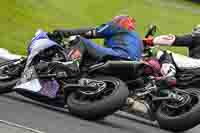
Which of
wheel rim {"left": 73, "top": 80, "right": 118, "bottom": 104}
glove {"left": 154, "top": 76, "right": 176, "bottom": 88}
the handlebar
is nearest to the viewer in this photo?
wheel rim {"left": 73, "top": 80, "right": 118, "bottom": 104}

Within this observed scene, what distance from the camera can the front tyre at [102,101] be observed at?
863 cm

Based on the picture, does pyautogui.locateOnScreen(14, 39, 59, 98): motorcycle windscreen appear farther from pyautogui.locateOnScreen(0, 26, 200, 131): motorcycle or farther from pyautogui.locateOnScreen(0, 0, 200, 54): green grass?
pyautogui.locateOnScreen(0, 0, 200, 54): green grass

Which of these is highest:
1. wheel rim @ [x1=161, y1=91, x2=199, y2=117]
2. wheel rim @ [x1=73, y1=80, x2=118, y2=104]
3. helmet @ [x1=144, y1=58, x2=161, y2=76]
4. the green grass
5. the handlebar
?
the handlebar

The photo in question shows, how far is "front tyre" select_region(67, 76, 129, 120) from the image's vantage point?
28.3 ft

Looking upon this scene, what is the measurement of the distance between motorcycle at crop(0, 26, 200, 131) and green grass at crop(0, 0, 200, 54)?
285 inches

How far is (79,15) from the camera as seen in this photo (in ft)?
77.0

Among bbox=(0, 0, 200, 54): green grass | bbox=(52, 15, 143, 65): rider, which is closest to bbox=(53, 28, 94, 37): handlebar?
bbox=(52, 15, 143, 65): rider

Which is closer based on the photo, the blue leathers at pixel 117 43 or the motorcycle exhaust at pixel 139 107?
the motorcycle exhaust at pixel 139 107

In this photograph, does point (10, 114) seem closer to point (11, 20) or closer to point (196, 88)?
point (196, 88)

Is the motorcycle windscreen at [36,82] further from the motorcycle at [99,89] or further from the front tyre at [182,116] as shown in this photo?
the front tyre at [182,116]

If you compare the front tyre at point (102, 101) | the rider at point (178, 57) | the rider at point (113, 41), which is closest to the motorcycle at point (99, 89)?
the front tyre at point (102, 101)

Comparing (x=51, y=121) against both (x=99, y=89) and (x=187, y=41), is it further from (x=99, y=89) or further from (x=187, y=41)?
(x=187, y=41)

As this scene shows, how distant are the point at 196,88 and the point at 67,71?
6.32ft

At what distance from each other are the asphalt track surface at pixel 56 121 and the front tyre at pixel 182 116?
34 cm
